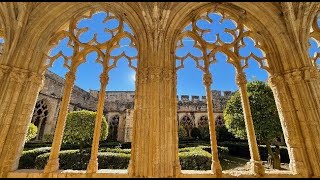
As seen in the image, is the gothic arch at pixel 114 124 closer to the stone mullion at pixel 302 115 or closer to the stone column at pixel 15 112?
the stone column at pixel 15 112

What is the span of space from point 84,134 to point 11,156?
6.74 meters

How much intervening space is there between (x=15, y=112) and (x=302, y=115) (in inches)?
215

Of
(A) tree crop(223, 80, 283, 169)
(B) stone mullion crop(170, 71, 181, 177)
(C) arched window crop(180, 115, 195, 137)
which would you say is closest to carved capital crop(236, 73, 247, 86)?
(B) stone mullion crop(170, 71, 181, 177)

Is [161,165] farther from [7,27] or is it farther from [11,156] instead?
[7,27]

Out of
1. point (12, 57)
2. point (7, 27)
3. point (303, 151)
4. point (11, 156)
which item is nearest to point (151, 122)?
point (11, 156)

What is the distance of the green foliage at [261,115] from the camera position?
8352mm

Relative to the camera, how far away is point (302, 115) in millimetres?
3775

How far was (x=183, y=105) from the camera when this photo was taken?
2164 centimetres

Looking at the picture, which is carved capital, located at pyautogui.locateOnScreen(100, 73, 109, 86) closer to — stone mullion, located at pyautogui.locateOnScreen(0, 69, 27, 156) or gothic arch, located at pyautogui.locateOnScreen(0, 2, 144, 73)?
gothic arch, located at pyautogui.locateOnScreen(0, 2, 144, 73)

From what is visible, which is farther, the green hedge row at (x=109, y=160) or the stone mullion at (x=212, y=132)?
the green hedge row at (x=109, y=160)

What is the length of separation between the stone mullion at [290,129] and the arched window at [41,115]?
16.0 meters

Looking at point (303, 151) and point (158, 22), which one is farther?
point (158, 22)

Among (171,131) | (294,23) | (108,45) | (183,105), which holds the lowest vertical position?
(171,131)

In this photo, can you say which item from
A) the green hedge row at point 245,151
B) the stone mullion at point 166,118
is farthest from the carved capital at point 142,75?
the green hedge row at point 245,151
